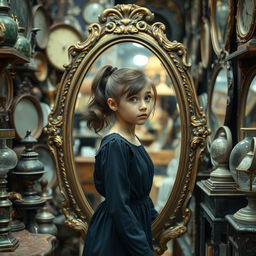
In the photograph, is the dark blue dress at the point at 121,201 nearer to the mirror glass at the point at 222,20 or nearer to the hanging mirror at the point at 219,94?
the hanging mirror at the point at 219,94

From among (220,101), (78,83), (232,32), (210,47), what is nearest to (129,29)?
(78,83)

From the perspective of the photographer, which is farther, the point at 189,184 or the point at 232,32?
the point at 232,32

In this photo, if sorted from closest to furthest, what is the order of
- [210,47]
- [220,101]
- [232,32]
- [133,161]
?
[133,161]
[232,32]
[220,101]
[210,47]

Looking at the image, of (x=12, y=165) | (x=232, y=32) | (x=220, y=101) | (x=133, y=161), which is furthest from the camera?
(x=220, y=101)

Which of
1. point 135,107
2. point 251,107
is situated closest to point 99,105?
point 135,107

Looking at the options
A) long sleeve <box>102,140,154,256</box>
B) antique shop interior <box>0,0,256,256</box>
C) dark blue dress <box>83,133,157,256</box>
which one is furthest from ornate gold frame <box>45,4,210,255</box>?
long sleeve <box>102,140,154,256</box>

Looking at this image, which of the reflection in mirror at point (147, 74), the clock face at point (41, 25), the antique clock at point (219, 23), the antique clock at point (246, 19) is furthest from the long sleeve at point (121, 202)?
the clock face at point (41, 25)

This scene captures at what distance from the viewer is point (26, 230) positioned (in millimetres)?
3500

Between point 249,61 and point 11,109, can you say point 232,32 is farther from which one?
point 11,109

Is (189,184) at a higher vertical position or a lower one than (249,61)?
lower

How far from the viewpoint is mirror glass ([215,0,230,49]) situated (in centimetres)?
378

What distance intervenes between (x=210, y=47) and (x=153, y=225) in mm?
1864

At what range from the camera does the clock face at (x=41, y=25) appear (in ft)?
14.9

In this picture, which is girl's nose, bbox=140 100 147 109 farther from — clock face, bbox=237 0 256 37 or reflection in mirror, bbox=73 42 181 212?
clock face, bbox=237 0 256 37
